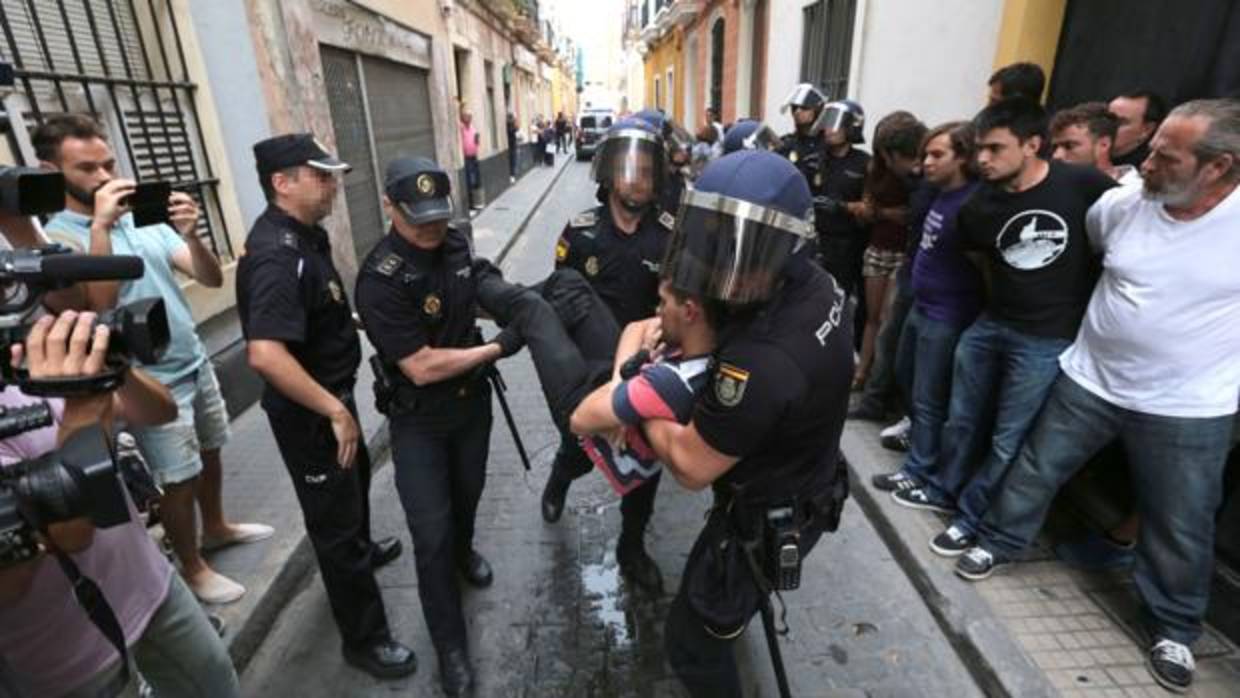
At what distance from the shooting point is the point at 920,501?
11.5ft

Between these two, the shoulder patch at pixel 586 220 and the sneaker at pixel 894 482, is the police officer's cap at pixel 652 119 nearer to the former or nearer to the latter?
the shoulder patch at pixel 586 220

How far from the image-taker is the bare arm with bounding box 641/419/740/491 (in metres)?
1.58

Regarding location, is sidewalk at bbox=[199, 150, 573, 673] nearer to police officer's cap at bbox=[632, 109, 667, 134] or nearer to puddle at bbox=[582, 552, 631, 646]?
puddle at bbox=[582, 552, 631, 646]

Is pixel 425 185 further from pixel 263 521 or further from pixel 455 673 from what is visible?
pixel 263 521

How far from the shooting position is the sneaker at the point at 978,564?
2.97 metres

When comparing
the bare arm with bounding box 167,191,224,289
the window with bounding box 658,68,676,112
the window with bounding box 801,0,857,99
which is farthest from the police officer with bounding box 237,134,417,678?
the window with bounding box 658,68,676,112

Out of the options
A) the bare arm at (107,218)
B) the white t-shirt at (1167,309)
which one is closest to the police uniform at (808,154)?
the white t-shirt at (1167,309)

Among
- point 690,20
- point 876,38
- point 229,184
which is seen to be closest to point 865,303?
point 876,38

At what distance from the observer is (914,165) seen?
3961 mm

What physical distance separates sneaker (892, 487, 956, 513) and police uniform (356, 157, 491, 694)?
2418mm

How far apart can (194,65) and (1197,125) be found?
580 cm

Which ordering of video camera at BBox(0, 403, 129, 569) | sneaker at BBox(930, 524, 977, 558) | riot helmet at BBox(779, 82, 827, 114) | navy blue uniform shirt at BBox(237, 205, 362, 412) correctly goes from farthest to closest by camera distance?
riot helmet at BBox(779, 82, 827, 114)
sneaker at BBox(930, 524, 977, 558)
navy blue uniform shirt at BBox(237, 205, 362, 412)
video camera at BBox(0, 403, 129, 569)

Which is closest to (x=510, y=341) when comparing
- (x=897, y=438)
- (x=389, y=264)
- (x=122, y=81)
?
(x=389, y=264)

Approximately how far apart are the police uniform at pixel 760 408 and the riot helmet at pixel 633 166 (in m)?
1.35
